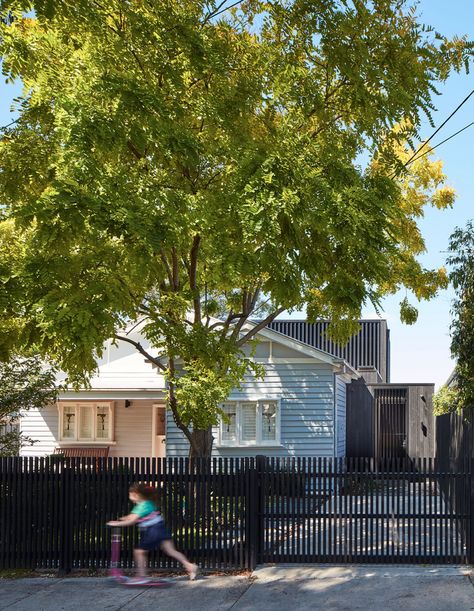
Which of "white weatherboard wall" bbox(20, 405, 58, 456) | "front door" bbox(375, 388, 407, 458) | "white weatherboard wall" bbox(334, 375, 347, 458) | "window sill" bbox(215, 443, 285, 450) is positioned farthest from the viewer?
"front door" bbox(375, 388, 407, 458)

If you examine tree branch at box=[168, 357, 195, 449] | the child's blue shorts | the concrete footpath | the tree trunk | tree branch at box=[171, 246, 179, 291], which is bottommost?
the concrete footpath

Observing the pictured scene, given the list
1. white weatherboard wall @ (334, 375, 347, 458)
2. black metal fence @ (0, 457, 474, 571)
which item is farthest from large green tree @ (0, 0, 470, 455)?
white weatherboard wall @ (334, 375, 347, 458)

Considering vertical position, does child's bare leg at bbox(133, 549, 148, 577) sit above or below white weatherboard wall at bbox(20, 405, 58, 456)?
below

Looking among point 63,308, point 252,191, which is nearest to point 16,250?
point 63,308

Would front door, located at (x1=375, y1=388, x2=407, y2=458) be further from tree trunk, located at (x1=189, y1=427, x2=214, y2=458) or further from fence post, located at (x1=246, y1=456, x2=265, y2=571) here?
fence post, located at (x1=246, y1=456, x2=265, y2=571)

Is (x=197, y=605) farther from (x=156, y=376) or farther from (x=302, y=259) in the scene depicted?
(x=156, y=376)

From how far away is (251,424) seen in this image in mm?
24531

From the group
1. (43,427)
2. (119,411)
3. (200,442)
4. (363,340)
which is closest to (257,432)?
(119,411)

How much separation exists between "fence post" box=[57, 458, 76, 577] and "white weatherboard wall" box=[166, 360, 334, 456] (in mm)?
11165

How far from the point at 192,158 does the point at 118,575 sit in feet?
19.3

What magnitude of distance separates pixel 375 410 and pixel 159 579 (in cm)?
2142

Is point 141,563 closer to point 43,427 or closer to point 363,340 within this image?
point 43,427

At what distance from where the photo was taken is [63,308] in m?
11.6

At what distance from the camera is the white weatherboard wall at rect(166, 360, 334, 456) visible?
78.9ft
